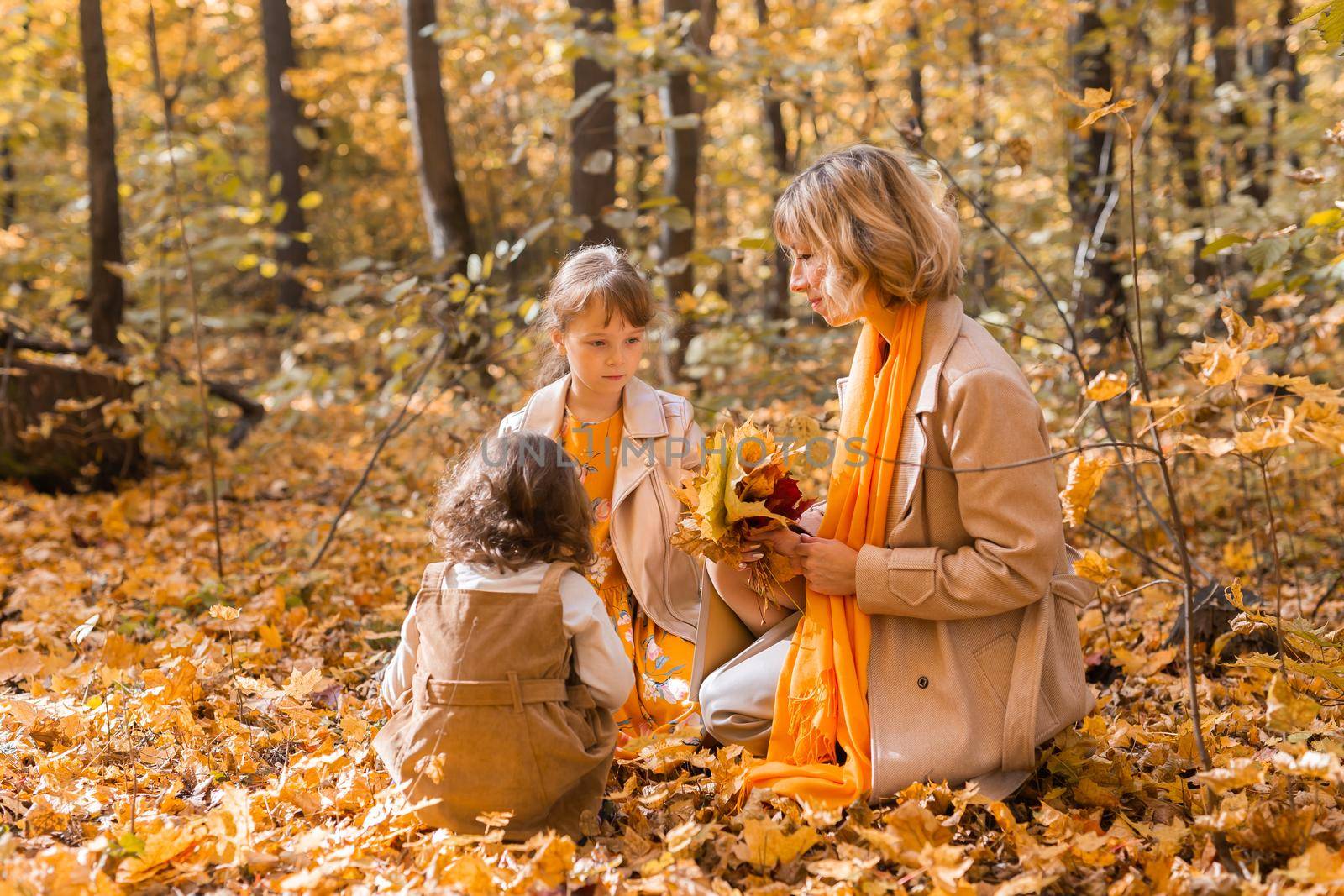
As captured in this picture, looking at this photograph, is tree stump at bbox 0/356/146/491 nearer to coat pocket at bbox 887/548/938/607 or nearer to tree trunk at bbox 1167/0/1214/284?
coat pocket at bbox 887/548/938/607

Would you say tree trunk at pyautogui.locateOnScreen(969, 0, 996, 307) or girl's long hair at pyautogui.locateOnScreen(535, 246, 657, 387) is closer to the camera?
girl's long hair at pyautogui.locateOnScreen(535, 246, 657, 387)

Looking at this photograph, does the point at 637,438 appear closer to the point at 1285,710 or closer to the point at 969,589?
the point at 969,589

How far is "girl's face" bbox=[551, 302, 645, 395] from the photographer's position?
282cm

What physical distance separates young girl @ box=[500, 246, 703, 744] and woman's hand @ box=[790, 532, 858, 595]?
63cm

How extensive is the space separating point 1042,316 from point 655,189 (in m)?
2.92

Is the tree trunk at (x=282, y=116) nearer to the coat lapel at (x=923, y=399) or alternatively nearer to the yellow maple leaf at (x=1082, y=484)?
the coat lapel at (x=923, y=399)

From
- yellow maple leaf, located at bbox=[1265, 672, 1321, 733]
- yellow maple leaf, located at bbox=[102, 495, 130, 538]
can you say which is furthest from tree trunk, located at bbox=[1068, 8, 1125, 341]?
yellow maple leaf, located at bbox=[102, 495, 130, 538]

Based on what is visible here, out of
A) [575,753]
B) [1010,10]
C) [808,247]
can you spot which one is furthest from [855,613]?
[1010,10]

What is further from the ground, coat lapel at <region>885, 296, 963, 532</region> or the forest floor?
coat lapel at <region>885, 296, 963, 532</region>

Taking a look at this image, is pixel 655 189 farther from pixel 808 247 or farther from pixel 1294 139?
pixel 808 247

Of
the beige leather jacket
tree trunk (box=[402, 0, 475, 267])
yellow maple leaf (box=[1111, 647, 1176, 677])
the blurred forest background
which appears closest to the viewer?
the blurred forest background

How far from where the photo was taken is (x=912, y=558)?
88.4 inches

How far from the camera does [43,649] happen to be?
3480mm

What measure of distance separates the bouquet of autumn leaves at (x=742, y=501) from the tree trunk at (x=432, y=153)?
4336mm
